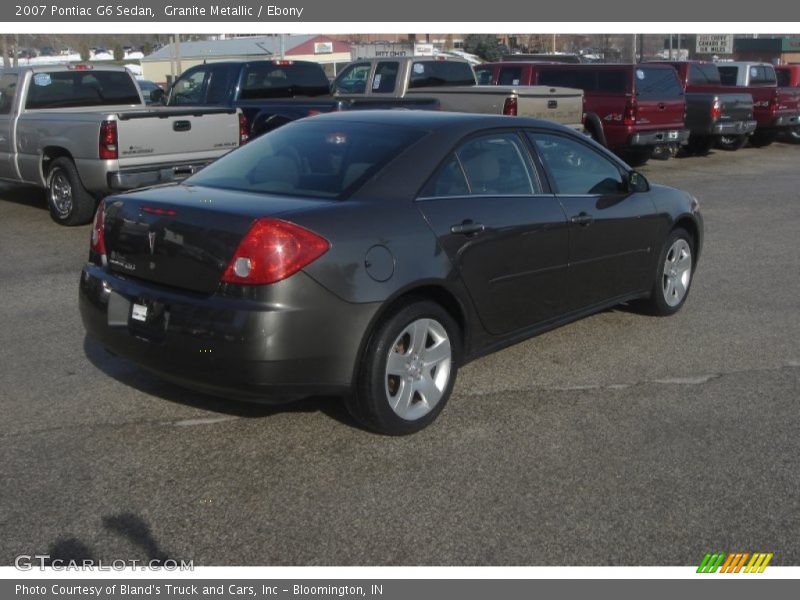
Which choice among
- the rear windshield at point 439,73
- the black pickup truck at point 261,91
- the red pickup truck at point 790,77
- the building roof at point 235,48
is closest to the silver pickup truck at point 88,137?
the black pickup truck at point 261,91

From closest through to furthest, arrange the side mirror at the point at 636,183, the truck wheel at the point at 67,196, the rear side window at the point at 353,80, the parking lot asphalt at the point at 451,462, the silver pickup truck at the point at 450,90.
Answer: the parking lot asphalt at the point at 451,462, the side mirror at the point at 636,183, the truck wheel at the point at 67,196, the silver pickup truck at the point at 450,90, the rear side window at the point at 353,80

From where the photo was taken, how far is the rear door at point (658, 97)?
57.2 feet

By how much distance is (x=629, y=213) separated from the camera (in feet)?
21.6

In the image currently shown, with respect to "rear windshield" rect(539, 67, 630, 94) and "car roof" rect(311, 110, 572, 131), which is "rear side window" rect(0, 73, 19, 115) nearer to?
"car roof" rect(311, 110, 572, 131)

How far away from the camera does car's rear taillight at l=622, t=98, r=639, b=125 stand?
1719cm

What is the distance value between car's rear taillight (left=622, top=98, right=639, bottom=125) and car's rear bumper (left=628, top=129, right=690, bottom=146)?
255mm

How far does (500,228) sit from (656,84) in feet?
44.7

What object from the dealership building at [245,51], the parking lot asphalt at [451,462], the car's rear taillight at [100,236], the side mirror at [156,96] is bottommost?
the parking lot asphalt at [451,462]

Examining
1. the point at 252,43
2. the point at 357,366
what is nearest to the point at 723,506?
the point at 357,366

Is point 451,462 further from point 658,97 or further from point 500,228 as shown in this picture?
point 658,97

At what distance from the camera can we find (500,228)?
5.43 m

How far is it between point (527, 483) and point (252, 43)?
5152cm

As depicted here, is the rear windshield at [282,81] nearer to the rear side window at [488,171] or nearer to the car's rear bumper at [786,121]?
the rear side window at [488,171]

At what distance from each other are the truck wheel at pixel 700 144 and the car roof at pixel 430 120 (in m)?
16.3
